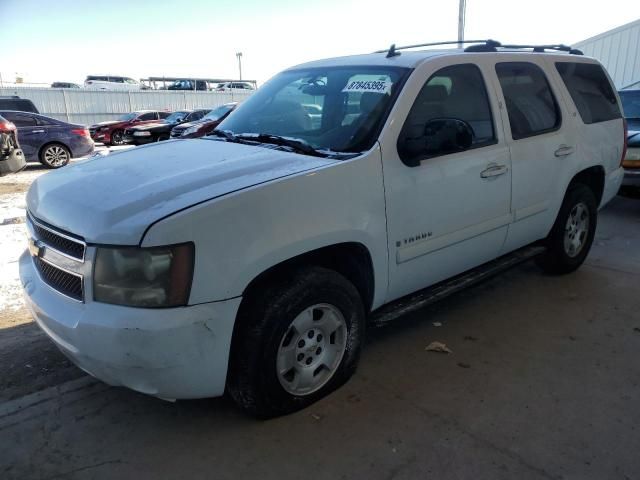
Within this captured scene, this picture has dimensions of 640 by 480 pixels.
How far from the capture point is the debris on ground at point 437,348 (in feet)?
11.6

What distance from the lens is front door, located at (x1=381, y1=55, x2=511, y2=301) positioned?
9.83 ft

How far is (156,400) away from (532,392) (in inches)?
86.4

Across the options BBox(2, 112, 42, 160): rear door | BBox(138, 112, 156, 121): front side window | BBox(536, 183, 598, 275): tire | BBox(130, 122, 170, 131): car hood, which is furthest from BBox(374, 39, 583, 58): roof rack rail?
BBox(138, 112, 156, 121): front side window

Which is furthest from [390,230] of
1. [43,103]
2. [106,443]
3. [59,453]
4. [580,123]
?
[43,103]

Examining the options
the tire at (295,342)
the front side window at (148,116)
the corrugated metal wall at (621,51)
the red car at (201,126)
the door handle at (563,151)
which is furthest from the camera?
the front side window at (148,116)

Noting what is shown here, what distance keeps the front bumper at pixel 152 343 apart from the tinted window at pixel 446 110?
1.43 metres

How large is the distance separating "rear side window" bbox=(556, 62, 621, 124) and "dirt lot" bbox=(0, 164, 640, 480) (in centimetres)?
189

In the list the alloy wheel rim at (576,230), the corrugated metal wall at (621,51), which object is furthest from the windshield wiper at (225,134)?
the corrugated metal wall at (621,51)

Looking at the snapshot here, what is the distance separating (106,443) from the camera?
8.66ft

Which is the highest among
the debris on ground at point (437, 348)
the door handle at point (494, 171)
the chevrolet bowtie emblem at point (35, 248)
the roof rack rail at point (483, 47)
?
the roof rack rail at point (483, 47)

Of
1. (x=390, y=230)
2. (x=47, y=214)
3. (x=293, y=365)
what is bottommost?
(x=293, y=365)

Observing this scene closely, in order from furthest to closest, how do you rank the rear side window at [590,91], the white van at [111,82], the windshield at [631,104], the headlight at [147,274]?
the white van at [111,82] → the windshield at [631,104] → the rear side window at [590,91] → the headlight at [147,274]

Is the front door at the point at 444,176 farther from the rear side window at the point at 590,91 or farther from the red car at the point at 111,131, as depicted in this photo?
the red car at the point at 111,131

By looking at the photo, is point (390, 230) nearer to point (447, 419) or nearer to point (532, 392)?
point (447, 419)
